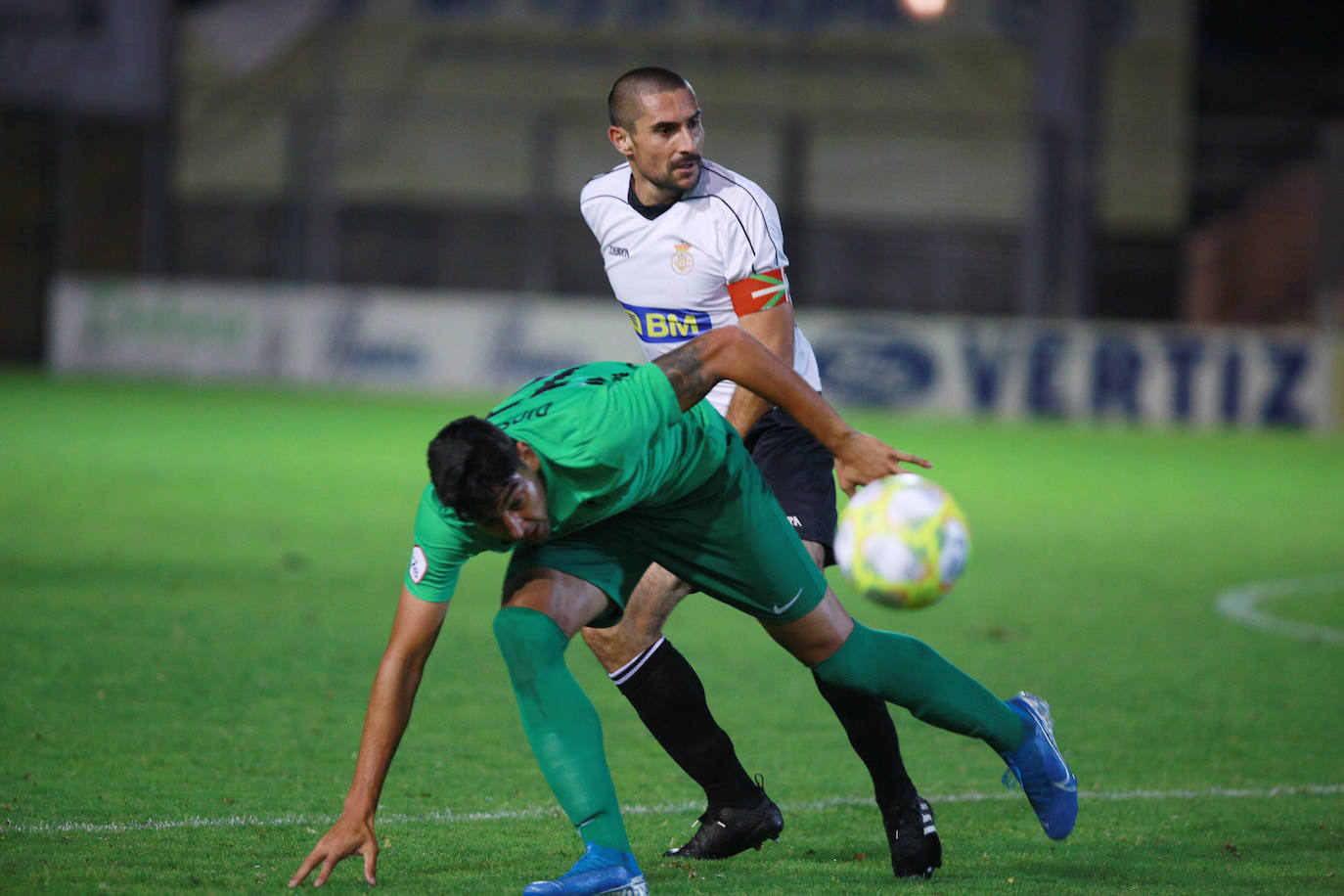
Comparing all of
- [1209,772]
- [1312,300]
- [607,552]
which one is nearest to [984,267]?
[1312,300]

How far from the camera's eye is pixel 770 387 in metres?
4.05

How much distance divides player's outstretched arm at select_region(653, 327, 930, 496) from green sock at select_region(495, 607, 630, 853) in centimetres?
64

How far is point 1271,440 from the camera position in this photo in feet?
66.5

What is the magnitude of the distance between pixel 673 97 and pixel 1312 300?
22525 mm

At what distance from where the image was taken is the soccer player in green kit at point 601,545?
3.85 meters

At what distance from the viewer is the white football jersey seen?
4.86 meters

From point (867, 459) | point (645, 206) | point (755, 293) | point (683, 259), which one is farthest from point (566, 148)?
point (867, 459)

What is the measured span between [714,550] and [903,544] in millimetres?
467

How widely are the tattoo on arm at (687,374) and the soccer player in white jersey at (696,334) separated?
25.2 inches

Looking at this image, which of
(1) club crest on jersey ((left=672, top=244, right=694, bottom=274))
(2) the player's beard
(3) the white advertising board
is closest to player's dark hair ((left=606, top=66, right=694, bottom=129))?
(2) the player's beard

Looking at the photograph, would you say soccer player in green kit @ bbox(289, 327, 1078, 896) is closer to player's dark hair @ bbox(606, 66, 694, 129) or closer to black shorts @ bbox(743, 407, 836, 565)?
black shorts @ bbox(743, 407, 836, 565)

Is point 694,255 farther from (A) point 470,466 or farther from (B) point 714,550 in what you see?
(A) point 470,466

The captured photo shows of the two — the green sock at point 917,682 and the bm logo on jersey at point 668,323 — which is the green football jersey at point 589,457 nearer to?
the green sock at point 917,682

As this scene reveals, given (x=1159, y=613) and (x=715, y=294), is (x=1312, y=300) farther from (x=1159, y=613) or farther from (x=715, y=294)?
(x=715, y=294)
